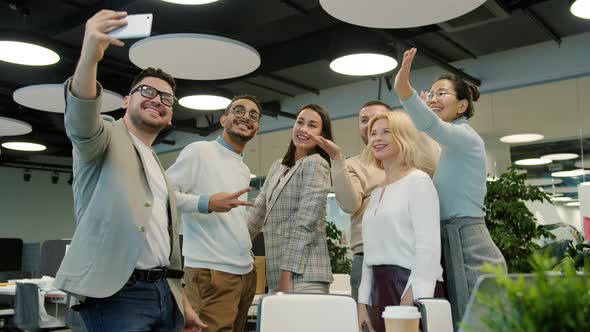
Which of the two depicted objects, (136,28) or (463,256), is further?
(463,256)

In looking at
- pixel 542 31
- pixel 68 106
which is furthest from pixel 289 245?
pixel 542 31

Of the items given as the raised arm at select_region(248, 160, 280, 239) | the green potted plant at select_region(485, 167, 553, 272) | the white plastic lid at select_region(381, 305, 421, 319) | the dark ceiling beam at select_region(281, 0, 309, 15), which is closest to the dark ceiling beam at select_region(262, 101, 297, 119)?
the dark ceiling beam at select_region(281, 0, 309, 15)

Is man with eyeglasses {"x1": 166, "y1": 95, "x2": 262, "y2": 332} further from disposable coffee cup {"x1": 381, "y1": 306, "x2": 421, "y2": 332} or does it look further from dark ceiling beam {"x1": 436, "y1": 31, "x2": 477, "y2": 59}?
dark ceiling beam {"x1": 436, "y1": 31, "x2": 477, "y2": 59}

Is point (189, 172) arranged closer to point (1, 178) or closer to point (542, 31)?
point (542, 31)

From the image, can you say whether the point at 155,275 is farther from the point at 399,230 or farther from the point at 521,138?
the point at 521,138

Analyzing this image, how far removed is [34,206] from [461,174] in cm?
1512

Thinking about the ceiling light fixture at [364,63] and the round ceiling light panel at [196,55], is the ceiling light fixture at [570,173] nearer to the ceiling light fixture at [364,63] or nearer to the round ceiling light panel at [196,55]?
the ceiling light fixture at [364,63]

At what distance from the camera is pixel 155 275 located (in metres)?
1.82

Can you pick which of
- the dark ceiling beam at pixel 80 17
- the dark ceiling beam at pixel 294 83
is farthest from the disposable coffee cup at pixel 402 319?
the dark ceiling beam at pixel 294 83

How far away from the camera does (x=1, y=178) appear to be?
14578mm

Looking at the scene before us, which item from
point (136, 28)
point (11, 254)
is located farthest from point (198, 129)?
point (136, 28)

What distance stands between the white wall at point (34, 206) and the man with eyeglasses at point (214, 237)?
44.9ft

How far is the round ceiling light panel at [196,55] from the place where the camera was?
4461 mm

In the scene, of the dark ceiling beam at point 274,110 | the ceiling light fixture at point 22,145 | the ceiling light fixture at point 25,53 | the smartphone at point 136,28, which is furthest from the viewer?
the ceiling light fixture at point 22,145
